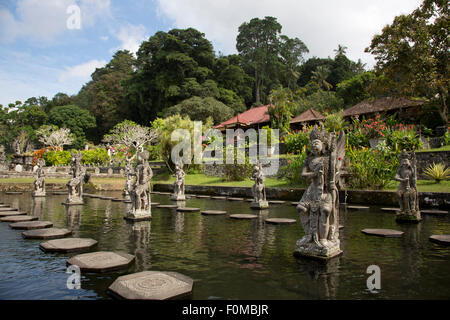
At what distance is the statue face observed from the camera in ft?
17.1

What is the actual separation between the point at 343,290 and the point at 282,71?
63.1m

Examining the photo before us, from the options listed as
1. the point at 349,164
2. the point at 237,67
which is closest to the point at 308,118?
the point at 349,164

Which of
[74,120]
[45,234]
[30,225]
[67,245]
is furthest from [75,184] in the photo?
[74,120]

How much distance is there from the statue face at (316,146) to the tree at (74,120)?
63.5 metres

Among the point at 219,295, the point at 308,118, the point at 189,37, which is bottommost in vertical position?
the point at 219,295

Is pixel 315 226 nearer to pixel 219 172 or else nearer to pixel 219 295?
pixel 219 295

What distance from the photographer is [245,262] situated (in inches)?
194

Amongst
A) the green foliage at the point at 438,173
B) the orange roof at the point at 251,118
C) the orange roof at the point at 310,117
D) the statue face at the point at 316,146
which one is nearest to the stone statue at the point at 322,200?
the statue face at the point at 316,146

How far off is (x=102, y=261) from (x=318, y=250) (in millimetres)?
3465

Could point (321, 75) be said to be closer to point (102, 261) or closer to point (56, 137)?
point (56, 137)

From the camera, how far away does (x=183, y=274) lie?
4293 mm

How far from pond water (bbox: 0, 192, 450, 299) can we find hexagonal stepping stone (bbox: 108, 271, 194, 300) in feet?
0.53

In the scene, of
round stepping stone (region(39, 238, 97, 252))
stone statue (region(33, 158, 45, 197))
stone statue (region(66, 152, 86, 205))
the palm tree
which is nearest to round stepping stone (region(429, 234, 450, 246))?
round stepping stone (region(39, 238, 97, 252))

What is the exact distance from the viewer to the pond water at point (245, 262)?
12.1 ft
